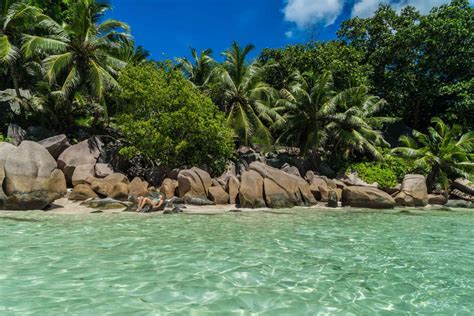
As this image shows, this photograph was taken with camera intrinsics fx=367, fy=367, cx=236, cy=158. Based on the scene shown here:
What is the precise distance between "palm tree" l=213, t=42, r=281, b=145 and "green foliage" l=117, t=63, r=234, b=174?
4050 mm

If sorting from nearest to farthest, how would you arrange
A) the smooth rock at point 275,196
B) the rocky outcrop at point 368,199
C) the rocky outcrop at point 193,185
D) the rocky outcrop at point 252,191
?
the rocky outcrop at point 252,191, the smooth rock at point 275,196, the rocky outcrop at point 193,185, the rocky outcrop at point 368,199

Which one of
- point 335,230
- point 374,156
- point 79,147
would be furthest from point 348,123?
point 79,147

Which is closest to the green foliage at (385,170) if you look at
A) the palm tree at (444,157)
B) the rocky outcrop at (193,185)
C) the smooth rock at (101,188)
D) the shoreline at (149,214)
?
the palm tree at (444,157)

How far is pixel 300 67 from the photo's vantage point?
3144cm

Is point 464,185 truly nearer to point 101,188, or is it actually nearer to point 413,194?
point 413,194

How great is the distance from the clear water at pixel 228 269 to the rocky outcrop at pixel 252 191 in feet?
16.0

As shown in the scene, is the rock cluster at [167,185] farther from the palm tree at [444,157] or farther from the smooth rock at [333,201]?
the palm tree at [444,157]

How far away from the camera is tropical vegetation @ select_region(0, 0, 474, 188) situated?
21.0 m

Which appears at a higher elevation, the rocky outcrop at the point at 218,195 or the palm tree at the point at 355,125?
the palm tree at the point at 355,125

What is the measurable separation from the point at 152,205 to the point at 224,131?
7.83 metres

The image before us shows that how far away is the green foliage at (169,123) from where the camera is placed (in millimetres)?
20016

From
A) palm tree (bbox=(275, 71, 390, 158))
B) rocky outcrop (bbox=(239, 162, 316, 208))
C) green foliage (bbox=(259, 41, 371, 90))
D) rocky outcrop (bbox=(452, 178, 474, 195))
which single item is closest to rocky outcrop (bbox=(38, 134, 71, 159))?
rocky outcrop (bbox=(239, 162, 316, 208))

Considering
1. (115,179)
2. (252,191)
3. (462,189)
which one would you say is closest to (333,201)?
(252,191)

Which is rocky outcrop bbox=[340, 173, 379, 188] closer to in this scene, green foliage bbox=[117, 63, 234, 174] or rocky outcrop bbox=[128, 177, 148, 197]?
green foliage bbox=[117, 63, 234, 174]
